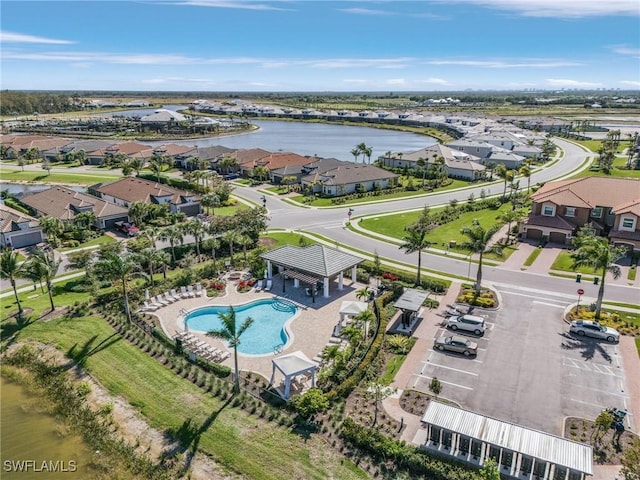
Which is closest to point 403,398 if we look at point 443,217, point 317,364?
point 317,364

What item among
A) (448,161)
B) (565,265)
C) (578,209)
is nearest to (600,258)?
(565,265)

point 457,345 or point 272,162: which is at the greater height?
point 272,162

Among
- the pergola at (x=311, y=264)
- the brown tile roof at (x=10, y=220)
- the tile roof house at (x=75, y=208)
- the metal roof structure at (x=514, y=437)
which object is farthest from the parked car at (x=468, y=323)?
the brown tile roof at (x=10, y=220)

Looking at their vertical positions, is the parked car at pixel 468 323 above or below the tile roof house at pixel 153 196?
below

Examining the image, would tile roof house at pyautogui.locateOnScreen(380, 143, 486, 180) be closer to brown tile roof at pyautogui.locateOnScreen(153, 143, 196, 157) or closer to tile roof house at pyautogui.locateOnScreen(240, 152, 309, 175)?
tile roof house at pyautogui.locateOnScreen(240, 152, 309, 175)

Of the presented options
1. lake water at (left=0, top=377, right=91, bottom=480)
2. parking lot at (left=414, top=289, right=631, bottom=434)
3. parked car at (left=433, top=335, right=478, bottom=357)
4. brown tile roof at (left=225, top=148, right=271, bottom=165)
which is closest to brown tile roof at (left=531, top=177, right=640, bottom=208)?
parking lot at (left=414, top=289, right=631, bottom=434)

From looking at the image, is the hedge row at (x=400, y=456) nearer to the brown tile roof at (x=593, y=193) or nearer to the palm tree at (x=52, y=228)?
the brown tile roof at (x=593, y=193)

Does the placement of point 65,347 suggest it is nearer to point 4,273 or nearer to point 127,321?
point 127,321

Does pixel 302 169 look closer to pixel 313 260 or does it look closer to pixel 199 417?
pixel 313 260
